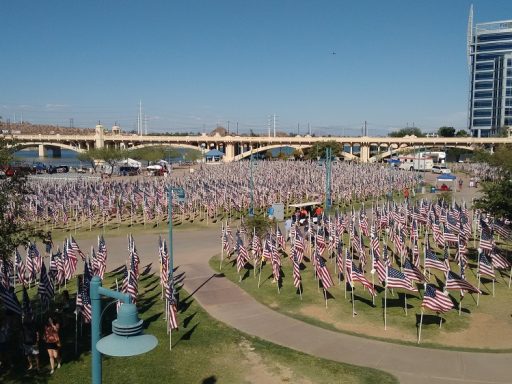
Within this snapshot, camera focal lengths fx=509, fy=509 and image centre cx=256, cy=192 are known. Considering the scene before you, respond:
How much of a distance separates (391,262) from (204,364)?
14.0 m

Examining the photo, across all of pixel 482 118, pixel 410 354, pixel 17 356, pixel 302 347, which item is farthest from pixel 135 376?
pixel 482 118

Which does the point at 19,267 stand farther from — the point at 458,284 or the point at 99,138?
the point at 99,138

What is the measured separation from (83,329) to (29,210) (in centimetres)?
2487

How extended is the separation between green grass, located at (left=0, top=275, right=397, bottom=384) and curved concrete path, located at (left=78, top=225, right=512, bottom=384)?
1.99 ft

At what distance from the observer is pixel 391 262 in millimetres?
25391

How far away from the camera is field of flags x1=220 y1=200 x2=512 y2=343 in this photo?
17.6 meters

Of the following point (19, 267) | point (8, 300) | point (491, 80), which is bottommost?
point (19, 267)

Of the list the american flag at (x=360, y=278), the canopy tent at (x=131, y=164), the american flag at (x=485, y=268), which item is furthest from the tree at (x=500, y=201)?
the canopy tent at (x=131, y=164)

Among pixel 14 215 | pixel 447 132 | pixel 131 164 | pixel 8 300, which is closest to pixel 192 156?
pixel 131 164

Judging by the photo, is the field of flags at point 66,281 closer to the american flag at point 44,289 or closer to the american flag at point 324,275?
the american flag at point 44,289

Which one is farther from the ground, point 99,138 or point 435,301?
point 99,138

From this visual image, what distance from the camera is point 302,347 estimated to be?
1527 centimetres

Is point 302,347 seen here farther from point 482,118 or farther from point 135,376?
point 482,118

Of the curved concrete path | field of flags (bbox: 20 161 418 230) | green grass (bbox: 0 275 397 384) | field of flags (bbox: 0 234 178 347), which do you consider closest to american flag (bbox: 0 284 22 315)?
field of flags (bbox: 0 234 178 347)
